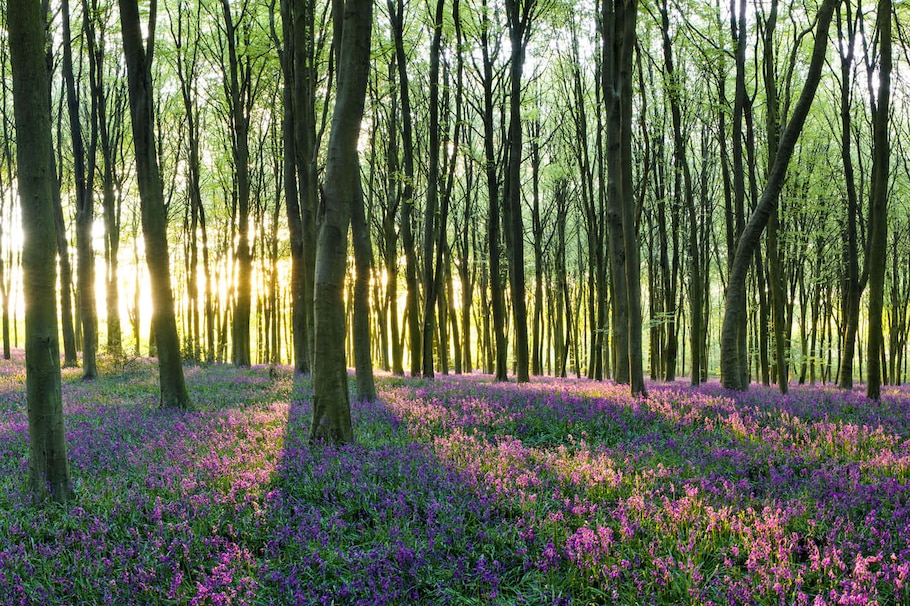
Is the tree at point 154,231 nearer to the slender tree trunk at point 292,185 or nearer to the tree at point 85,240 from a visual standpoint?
the slender tree trunk at point 292,185

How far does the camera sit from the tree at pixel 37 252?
4.68 meters

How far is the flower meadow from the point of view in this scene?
3.35 meters

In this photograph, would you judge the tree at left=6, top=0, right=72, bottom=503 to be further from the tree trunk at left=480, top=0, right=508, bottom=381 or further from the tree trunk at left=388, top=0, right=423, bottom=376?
the tree trunk at left=480, top=0, right=508, bottom=381

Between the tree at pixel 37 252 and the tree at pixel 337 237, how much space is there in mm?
2539

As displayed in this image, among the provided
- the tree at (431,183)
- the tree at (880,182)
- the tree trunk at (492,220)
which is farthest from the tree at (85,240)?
the tree at (880,182)

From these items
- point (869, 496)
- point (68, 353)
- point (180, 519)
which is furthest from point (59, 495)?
point (68, 353)

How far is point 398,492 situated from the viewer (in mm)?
4734

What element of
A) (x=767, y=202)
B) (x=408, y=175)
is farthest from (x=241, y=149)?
(x=767, y=202)

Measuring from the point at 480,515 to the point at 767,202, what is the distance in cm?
904

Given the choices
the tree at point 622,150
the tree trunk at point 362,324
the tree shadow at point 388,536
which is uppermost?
the tree at point 622,150

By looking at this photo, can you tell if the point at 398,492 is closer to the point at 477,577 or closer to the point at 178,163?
the point at 477,577

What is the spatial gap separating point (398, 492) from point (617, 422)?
361cm

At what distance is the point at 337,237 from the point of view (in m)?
6.50

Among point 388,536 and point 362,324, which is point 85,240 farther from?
point 388,536
